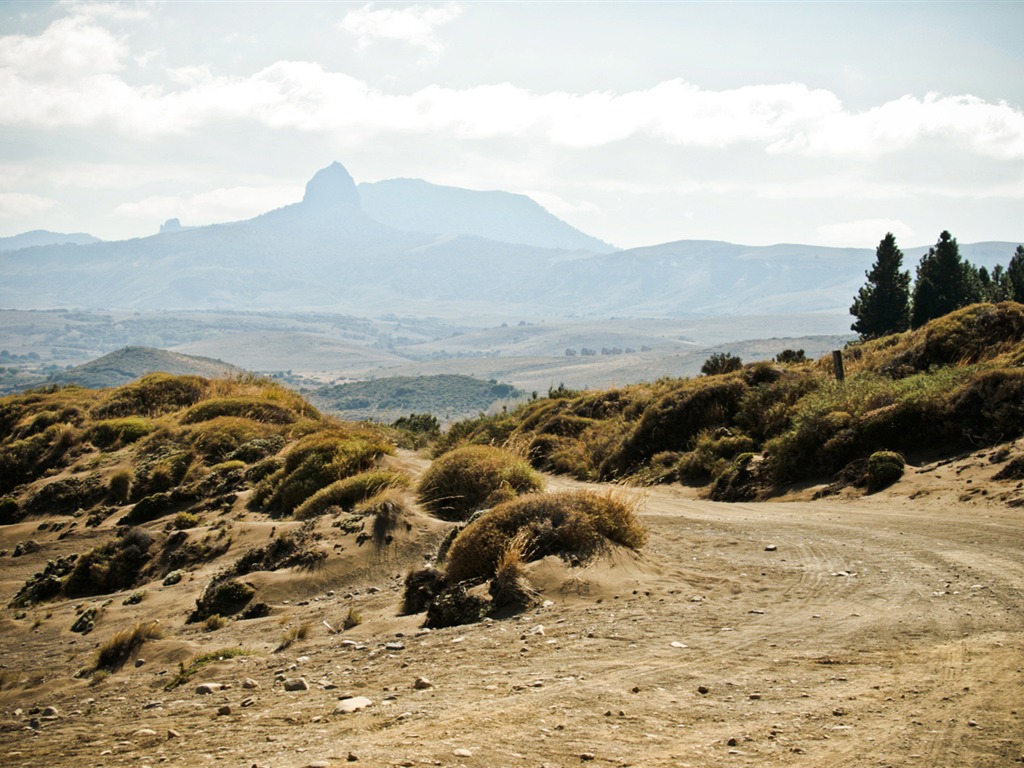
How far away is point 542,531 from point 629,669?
12.2ft

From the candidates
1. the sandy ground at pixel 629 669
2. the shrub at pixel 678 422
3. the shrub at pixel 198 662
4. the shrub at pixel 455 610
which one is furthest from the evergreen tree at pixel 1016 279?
the shrub at pixel 198 662

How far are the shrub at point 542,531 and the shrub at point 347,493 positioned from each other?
472 cm

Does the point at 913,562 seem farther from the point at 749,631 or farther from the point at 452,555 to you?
the point at 452,555

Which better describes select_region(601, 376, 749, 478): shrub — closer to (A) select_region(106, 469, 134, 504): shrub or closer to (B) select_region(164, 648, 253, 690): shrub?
(A) select_region(106, 469, 134, 504): shrub

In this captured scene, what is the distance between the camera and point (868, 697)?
6.13 meters

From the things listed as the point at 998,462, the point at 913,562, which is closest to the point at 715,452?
the point at 998,462

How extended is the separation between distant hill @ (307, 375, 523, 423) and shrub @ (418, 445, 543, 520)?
86.7m

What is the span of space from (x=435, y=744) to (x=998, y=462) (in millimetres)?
12094

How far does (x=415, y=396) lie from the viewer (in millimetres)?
122312

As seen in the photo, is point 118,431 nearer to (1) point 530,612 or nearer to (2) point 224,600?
(2) point 224,600

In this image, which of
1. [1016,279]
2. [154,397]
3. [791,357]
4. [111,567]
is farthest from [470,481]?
[1016,279]

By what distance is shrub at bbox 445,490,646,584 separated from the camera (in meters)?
10.6

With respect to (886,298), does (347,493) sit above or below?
below

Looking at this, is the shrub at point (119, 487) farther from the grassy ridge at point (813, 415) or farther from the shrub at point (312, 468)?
the grassy ridge at point (813, 415)
